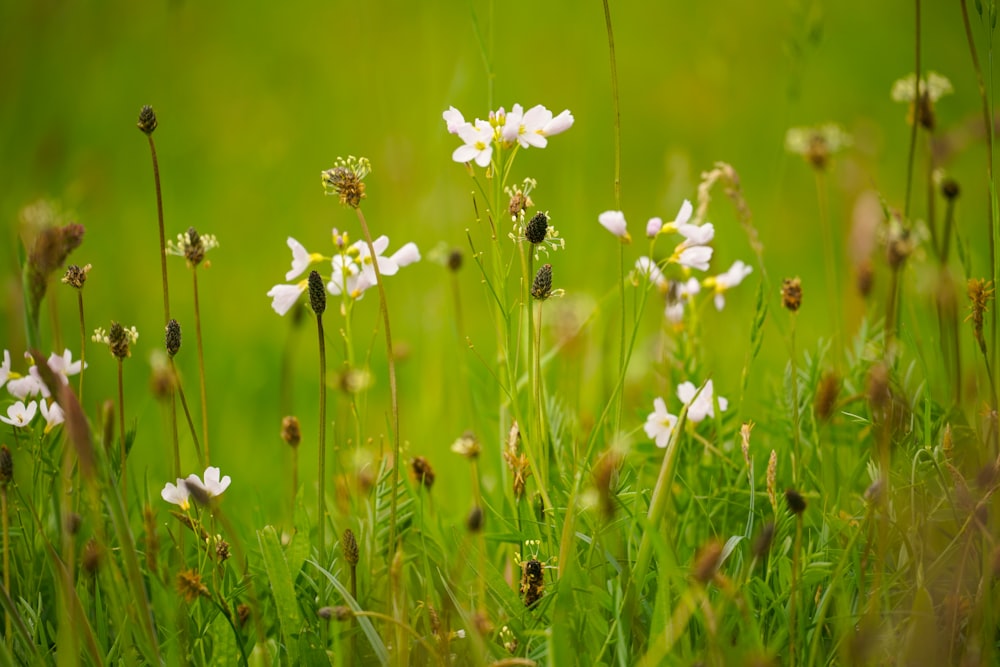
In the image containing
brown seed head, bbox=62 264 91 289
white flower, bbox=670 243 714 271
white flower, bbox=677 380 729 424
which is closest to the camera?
brown seed head, bbox=62 264 91 289

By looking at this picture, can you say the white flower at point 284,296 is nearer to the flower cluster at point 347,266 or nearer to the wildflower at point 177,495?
the flower cluster at point 347,266

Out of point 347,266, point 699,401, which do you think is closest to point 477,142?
point 347,266

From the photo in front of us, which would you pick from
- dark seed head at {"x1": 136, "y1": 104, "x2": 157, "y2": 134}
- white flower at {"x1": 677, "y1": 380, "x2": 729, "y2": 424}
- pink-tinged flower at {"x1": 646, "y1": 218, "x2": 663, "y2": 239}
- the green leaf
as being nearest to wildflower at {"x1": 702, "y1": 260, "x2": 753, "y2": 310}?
white flower at {"x1": 677, "y1": 380, "x2": 729, "y2": 424}

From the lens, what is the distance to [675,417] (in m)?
1.46

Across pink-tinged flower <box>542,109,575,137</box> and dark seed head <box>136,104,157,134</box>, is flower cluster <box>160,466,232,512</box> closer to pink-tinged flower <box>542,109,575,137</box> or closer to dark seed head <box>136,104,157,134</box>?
dark seed head <box>136,104,157,134</box>

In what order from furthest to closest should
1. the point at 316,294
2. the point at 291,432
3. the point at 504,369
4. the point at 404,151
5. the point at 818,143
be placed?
1. the point at 404,151
2. the point at 818,143
3. the point at 504,369
4. the point at 291,432
5. the point at 316,294

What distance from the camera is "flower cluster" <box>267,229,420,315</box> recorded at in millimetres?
1227

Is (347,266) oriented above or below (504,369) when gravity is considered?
above

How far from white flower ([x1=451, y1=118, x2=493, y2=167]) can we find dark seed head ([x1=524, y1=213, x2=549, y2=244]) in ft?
0.43

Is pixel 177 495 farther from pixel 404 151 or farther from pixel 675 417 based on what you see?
pixel 404 151

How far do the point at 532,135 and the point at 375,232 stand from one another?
268cm

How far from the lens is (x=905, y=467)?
1.23 meters

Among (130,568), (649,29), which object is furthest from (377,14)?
(130,568)

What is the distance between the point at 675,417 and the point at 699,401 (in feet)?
0.20
